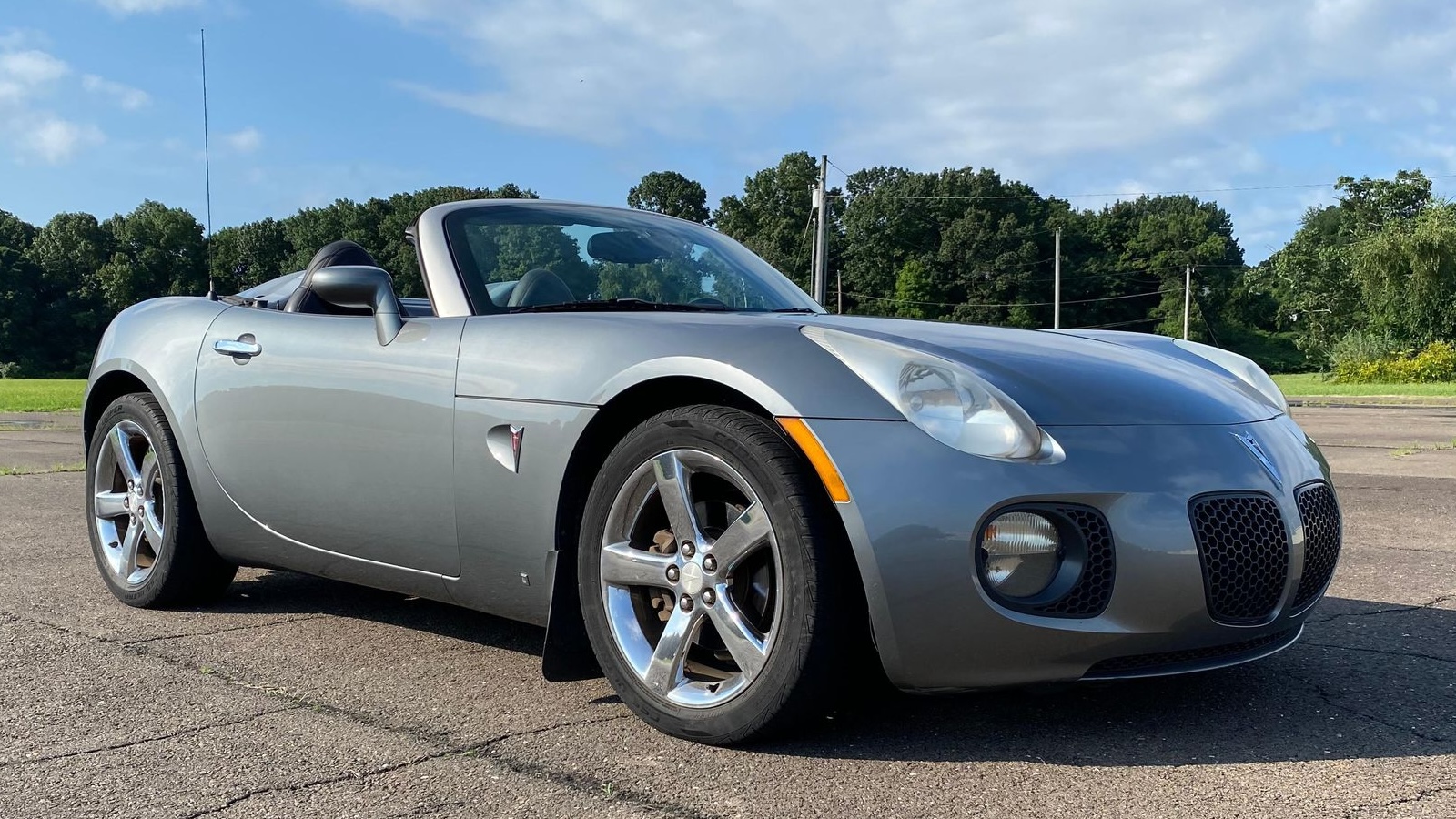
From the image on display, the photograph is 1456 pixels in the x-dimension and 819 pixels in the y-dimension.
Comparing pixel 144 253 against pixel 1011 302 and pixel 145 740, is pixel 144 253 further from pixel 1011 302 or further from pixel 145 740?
pixel 145 740

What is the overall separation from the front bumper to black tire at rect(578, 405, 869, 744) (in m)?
0.08

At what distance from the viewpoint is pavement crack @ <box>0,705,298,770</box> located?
2.45 metres

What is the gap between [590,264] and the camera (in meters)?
3.48

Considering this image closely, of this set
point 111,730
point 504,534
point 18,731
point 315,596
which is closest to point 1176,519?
point 504,534

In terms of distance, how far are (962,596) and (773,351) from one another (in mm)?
664

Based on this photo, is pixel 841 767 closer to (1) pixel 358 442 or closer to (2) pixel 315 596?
(1) pixel 358 442

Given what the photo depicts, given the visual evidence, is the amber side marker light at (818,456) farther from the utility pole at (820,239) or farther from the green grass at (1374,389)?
the utility pole at (820,239)

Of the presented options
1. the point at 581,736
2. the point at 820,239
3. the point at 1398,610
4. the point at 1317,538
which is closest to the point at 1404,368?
the point at 820,239

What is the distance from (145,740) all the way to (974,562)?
1.86 m

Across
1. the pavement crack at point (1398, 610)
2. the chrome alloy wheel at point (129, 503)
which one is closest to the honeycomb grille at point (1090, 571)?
the pavement crack at point (1398, 610)

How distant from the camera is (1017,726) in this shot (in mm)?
2627

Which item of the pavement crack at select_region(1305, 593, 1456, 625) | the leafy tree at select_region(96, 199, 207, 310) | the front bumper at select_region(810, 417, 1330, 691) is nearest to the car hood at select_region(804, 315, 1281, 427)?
the front bumper at select_region(810, 417, 1330, 691)

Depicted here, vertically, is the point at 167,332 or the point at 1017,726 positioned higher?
the point at 167,332

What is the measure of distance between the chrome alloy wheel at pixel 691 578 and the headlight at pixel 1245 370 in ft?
5.12
